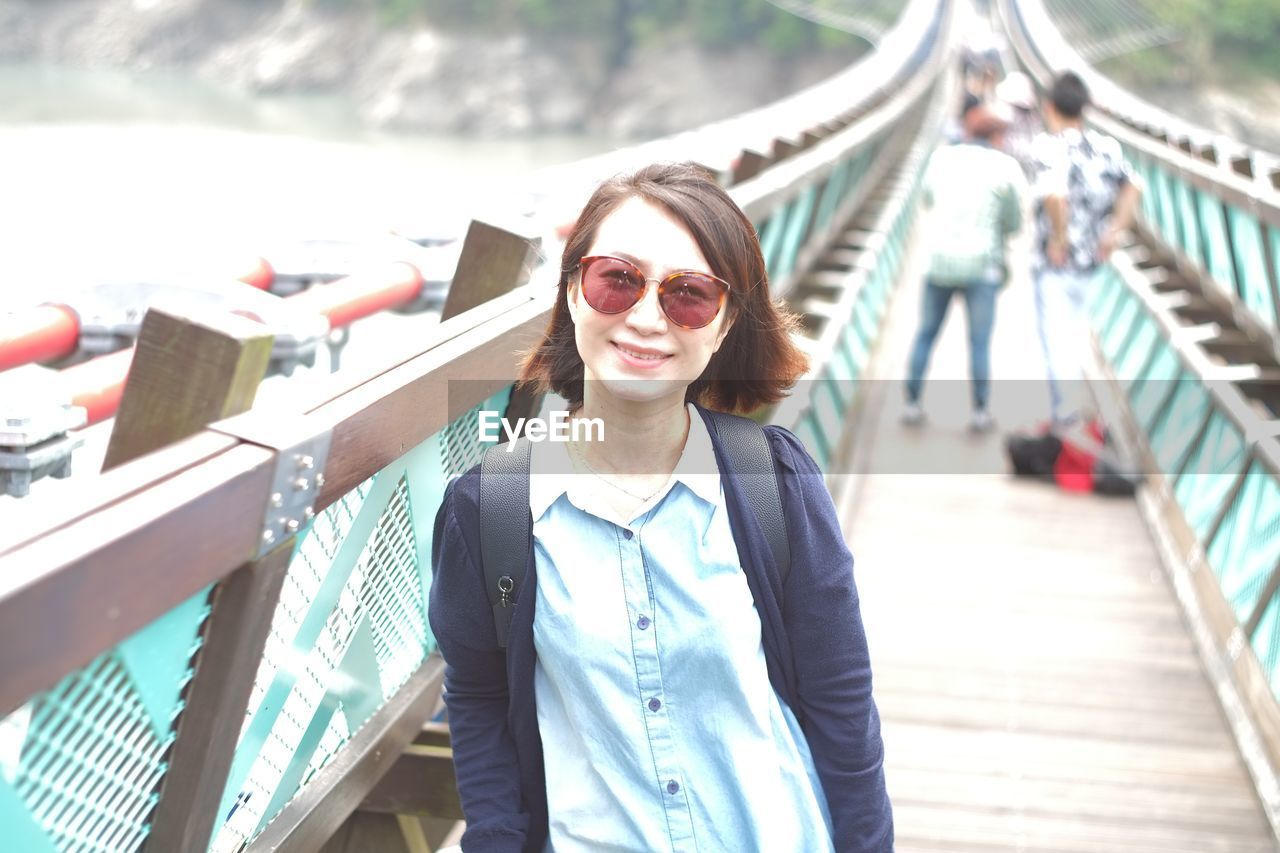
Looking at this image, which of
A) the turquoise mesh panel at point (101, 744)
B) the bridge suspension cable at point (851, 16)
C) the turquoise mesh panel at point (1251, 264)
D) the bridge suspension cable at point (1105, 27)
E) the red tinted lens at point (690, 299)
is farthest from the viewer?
the bridge suspension cable at point (1105, 27)

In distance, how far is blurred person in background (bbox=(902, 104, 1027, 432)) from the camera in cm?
505

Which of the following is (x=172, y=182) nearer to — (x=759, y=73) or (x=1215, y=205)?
(x=1215, y=205)

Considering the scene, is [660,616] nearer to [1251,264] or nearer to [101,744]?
[101,744]

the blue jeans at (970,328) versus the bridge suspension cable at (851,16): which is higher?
the bridge suspension cable at (851,16)

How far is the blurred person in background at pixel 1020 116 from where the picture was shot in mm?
6355

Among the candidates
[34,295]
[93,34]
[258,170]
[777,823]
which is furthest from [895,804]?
[93,34]

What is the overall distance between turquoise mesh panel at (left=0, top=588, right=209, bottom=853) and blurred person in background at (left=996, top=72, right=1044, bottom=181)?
4.43 metres

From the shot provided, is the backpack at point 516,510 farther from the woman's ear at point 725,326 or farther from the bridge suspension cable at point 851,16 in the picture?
the bridge suspension cable at point 851,16

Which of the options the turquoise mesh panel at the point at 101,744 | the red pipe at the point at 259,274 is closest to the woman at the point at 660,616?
the turquoise mesh panel at the point at 101,744

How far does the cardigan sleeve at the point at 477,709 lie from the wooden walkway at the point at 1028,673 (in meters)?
1.57

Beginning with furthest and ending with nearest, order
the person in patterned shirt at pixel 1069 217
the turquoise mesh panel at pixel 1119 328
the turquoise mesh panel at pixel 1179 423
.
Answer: the turquoise mesh panel at pixel 1119 328
the person in patterned shirt at pixel 1069 217
the turquoise mesh panel at pixel 1179 423

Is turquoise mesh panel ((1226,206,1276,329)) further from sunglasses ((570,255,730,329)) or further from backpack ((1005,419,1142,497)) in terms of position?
sunglasses ((570,255,730,329))

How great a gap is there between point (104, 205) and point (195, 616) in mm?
24265

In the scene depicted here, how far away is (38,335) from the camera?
2.44m
